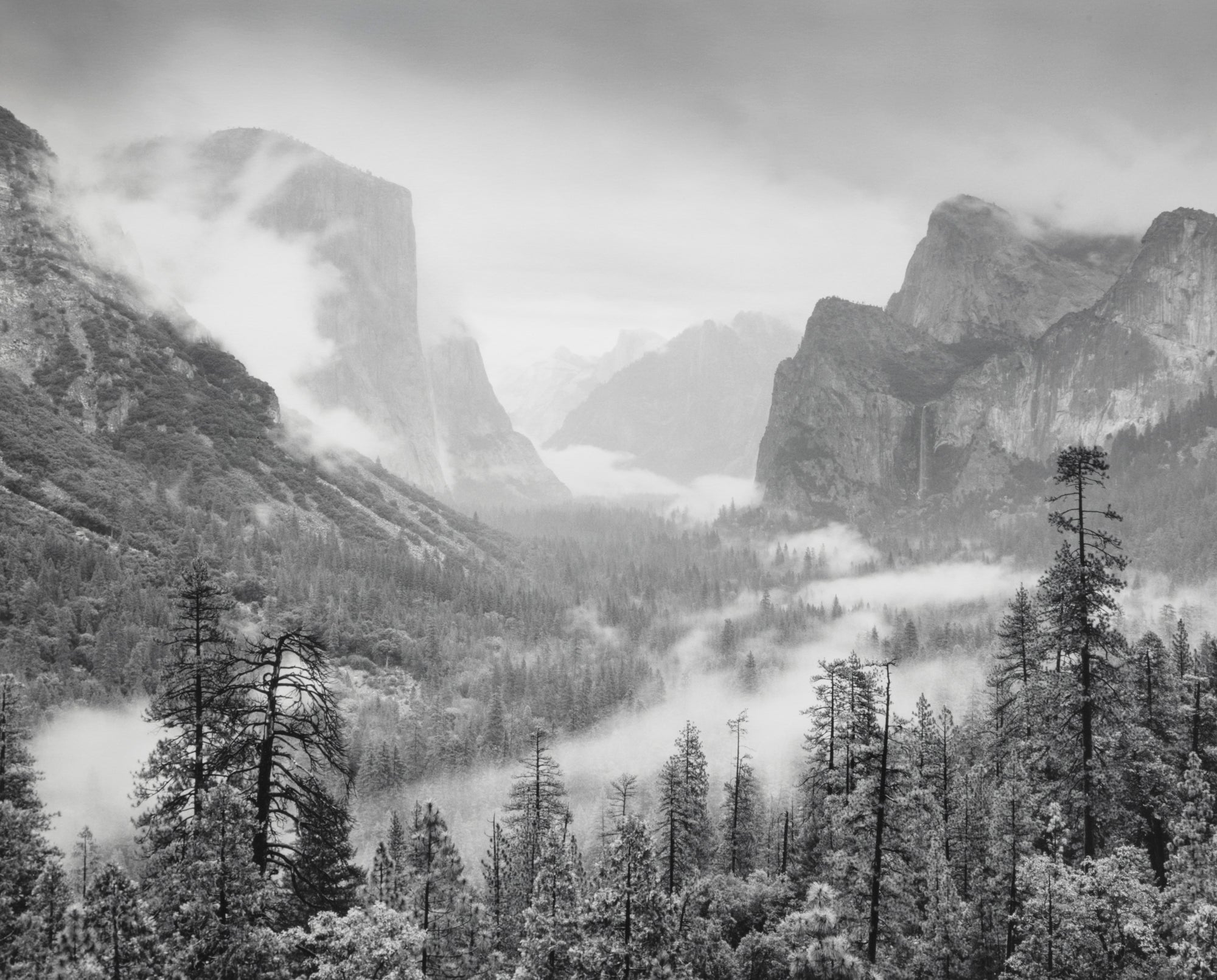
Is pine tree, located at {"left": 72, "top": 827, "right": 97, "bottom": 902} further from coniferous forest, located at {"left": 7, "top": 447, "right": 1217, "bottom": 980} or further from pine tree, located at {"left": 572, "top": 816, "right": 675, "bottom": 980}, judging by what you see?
pine tree, located at {"left": 572, "top": 816, "right": 675, "bottom": 980}

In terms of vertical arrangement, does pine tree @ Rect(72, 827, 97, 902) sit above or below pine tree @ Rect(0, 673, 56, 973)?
below

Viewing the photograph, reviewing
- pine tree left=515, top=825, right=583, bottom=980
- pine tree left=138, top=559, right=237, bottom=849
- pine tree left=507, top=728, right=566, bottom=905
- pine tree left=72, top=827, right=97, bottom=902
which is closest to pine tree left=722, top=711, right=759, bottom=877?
pine tree left=507, top=728, right=566, bottom=905

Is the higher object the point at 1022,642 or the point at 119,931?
the point at 1022,642

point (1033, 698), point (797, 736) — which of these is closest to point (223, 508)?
point (797, 736)

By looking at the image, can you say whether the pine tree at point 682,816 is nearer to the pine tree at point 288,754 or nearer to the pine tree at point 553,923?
the pine tree at point 553,923

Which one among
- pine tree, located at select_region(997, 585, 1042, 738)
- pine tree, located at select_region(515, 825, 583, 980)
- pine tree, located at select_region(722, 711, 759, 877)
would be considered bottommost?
pine tree, located at select_region(722, 711, 759, 877)

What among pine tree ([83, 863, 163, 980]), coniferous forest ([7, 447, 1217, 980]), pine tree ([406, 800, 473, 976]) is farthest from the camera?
pine tree ([406, 800, 473, 976])

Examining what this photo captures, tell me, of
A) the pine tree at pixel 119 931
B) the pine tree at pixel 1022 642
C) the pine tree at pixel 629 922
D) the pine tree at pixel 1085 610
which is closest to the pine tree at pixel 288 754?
the pine tree at pixel 119 931

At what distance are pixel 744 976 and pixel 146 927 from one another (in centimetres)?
2730

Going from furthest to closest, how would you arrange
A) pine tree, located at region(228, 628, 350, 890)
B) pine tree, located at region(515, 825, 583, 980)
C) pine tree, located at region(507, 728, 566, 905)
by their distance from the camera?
pine tree, located at region(507, 728, 566, 905)
pine tree, located at region(515, 825, 583, 980)
pine tree, located at region(228, 628, 350, 890)

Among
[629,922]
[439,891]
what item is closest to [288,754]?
[629,922]

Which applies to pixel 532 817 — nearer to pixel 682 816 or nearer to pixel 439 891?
pixel 682 816

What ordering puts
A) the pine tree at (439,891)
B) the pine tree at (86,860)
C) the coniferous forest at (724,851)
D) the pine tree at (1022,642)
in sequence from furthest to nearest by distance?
the pine tree at (1022,642) → the pine tree at (439,891) → the pine tree at (86,860) → the coniferous forest at (724,851)

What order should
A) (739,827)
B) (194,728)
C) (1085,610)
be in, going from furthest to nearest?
(739,827), (1085,610), (194,728)
